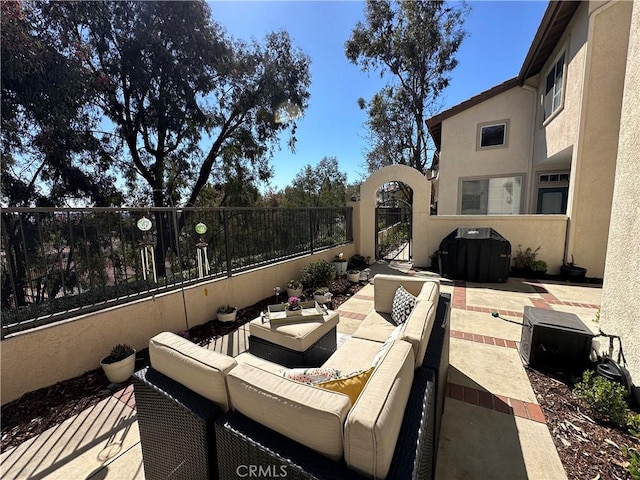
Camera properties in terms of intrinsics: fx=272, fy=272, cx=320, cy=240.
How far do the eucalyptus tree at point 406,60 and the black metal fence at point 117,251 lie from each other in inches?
467

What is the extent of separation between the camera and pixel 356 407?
1.21m

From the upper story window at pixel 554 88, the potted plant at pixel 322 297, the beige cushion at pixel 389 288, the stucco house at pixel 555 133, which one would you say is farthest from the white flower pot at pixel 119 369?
the upper story window at pixel 554 88

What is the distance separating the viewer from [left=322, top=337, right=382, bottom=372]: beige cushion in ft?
8.10

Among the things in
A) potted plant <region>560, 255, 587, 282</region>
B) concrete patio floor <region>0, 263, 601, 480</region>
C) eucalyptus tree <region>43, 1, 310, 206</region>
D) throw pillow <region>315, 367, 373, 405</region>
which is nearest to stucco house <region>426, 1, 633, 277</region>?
potted plant <region>560, 255, 587, 282</region>

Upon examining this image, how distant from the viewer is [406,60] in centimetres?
1480

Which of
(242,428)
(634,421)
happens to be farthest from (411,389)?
(634,421)

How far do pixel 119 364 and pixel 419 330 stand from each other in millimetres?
3353

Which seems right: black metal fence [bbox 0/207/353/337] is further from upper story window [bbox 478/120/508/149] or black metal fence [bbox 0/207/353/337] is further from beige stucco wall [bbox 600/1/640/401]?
upper story window [bbox 478/120/508/149]

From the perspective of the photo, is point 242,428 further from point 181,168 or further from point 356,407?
point 181,168

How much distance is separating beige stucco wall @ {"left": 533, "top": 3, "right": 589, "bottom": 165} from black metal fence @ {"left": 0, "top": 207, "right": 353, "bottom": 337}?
7269 millimetres

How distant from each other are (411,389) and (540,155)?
10.7 m

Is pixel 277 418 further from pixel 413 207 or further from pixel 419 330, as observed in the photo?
pixel 413 207

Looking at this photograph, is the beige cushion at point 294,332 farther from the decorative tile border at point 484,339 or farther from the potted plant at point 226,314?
the decorative tile border at point 484,339

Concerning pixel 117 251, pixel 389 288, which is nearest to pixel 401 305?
pixel 389 288
